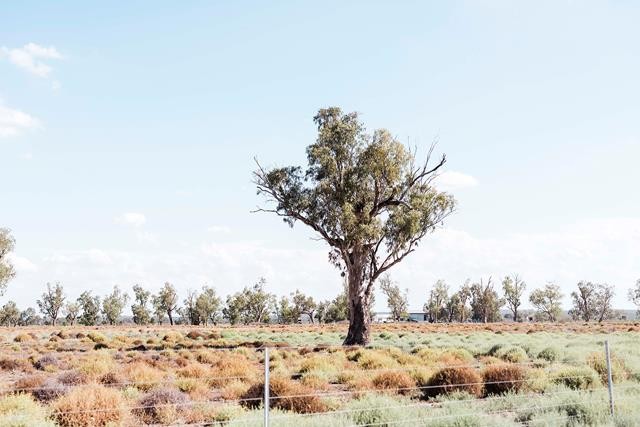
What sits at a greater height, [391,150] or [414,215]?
[391,150]

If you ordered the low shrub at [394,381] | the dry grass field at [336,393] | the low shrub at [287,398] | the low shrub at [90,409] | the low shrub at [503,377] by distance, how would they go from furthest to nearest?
the low shrub at [394,381]
the low shrub at [503,377]
the low shrub at [287,398]
the low shrub at [90,409]
the dry grass field at [336,393]

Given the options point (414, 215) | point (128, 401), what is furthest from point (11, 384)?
point (414, 215)

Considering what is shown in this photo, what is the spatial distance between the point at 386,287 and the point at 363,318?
98270mm

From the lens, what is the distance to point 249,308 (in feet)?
418

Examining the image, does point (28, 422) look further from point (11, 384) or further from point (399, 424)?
point (11, 384)

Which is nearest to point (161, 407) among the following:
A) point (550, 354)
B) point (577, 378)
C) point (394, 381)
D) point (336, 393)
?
point (336, 393)

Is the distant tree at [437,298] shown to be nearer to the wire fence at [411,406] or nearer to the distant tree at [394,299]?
the distant tree at [394,299]

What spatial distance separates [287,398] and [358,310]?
18169mm

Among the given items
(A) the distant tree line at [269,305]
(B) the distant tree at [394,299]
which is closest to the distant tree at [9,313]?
(A) the distant tree line at [269,305]

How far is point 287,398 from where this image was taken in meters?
13.1

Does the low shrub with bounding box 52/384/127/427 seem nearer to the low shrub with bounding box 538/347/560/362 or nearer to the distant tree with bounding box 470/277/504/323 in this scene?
the low shrub with bounding box 538/347/560/362

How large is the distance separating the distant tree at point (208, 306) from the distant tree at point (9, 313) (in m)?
47.1

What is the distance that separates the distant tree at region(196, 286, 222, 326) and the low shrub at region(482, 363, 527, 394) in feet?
373

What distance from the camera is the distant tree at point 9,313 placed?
132625 mm
